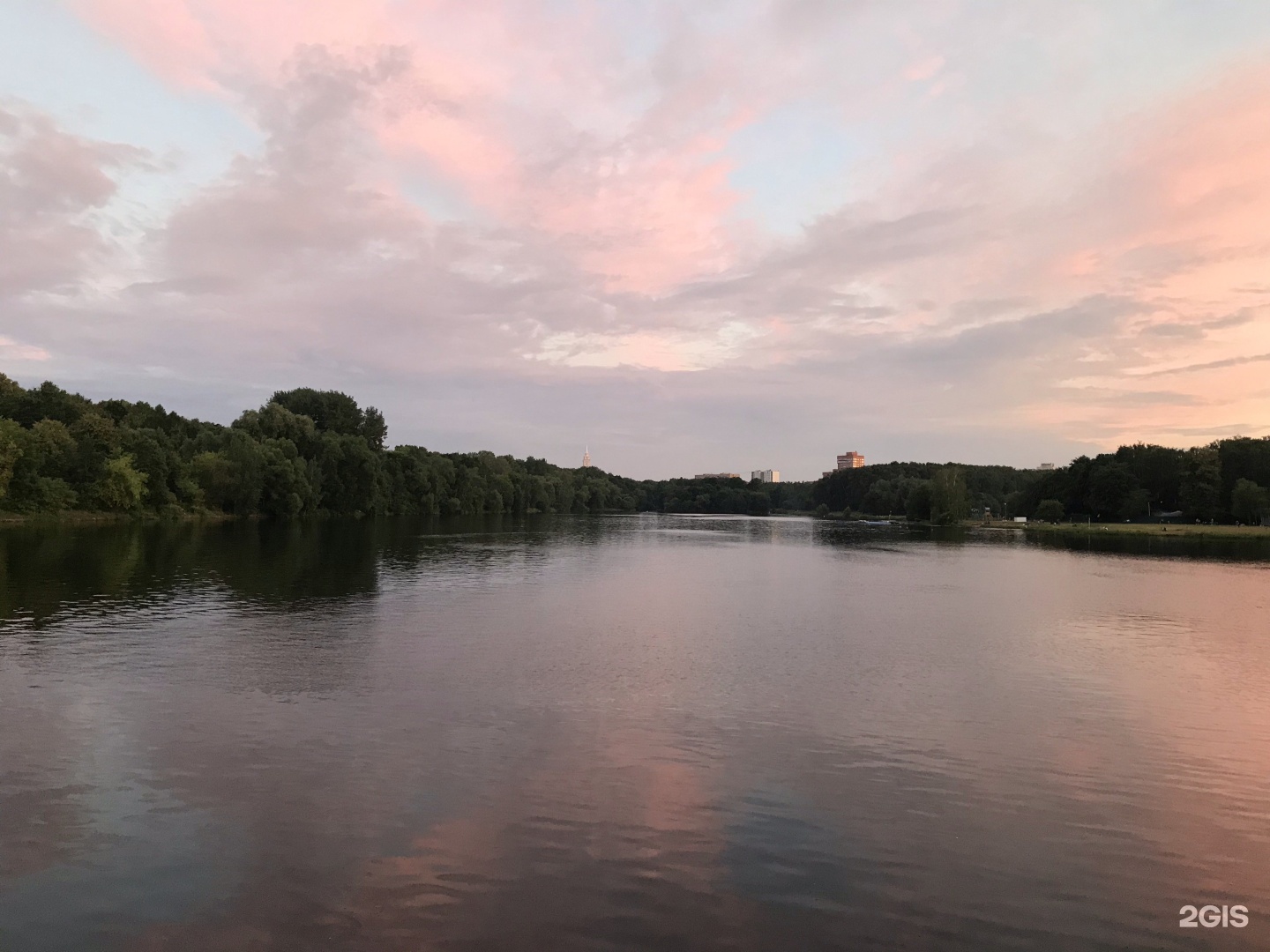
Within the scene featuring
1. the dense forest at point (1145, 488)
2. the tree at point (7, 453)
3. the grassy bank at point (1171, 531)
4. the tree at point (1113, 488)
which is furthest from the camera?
the tree at point (1113, 488)

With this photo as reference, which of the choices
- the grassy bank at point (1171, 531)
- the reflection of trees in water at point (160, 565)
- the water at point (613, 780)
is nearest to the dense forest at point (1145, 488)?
the grassy bank at point (1171, 531)

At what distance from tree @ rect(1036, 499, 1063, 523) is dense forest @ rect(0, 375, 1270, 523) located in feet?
0.81

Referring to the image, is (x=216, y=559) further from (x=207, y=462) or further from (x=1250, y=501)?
(x=1250, y=501)

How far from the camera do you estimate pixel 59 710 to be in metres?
15.7

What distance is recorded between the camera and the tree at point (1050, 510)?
159625 millimetres

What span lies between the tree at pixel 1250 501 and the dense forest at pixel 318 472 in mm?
189

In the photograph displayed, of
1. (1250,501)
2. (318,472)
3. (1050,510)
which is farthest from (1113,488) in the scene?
(318,472)

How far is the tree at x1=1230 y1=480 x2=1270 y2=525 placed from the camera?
386 ft

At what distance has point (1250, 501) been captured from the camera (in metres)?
119

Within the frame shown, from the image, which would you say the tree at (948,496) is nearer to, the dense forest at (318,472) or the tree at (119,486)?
the dense forest at (318,472)

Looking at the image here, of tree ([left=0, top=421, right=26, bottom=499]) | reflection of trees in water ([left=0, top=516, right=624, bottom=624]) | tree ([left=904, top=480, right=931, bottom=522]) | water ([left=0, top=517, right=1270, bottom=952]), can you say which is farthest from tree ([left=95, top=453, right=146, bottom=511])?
tree ([left=904, top=480, right=931, bottom=522])

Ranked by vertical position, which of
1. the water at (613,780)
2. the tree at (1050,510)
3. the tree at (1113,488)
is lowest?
the water at (613,780)

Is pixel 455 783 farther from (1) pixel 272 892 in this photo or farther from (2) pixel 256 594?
(2) pixel 256 594

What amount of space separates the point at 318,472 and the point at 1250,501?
5522 inches
